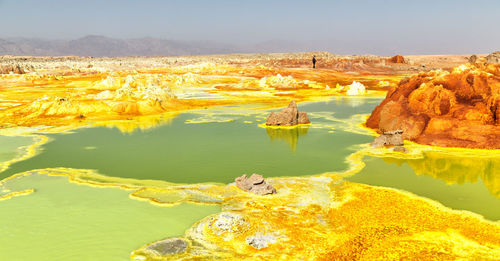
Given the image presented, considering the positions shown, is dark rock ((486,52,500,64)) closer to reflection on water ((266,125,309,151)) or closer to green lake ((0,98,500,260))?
green lake ((0,98,500,260))

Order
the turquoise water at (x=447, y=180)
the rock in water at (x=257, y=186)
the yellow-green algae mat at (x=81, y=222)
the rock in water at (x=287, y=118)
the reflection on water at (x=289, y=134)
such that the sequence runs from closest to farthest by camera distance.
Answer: the yellow-green algae mat at (x=81, y=222) → the turquoise water at (x=447, y=180) → the rock in water at (x=257, y=186) → the reflection on water at (x=289, y=134) → the rock in water at (x=287, y=118)

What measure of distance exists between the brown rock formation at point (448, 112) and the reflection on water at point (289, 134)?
7.55m

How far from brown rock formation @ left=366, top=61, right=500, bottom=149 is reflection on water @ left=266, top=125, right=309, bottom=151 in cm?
755

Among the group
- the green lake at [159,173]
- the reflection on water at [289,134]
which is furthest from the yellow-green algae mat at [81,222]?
the reflection on water at [289,134]

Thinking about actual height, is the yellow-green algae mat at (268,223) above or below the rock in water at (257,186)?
below

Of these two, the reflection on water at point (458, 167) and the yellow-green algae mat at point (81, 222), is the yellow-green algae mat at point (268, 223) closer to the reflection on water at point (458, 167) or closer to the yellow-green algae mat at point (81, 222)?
A: the yellow-green algae mat at point (81, 222)

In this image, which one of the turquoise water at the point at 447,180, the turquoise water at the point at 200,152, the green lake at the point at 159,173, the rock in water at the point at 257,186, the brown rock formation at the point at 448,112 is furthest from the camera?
the brown rock formation at the point at 448,112

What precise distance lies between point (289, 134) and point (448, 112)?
49.2ft

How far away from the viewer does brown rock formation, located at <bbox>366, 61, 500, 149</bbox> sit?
2900cm

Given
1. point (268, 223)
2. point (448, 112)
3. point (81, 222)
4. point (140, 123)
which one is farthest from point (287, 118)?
point (81, 222)

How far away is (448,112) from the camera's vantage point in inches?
1286

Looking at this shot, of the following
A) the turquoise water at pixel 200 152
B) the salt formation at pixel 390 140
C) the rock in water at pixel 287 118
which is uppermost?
the rock in water at pixel 287 118

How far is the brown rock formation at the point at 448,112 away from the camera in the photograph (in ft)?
95.1

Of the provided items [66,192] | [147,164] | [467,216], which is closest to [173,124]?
[147,164]
